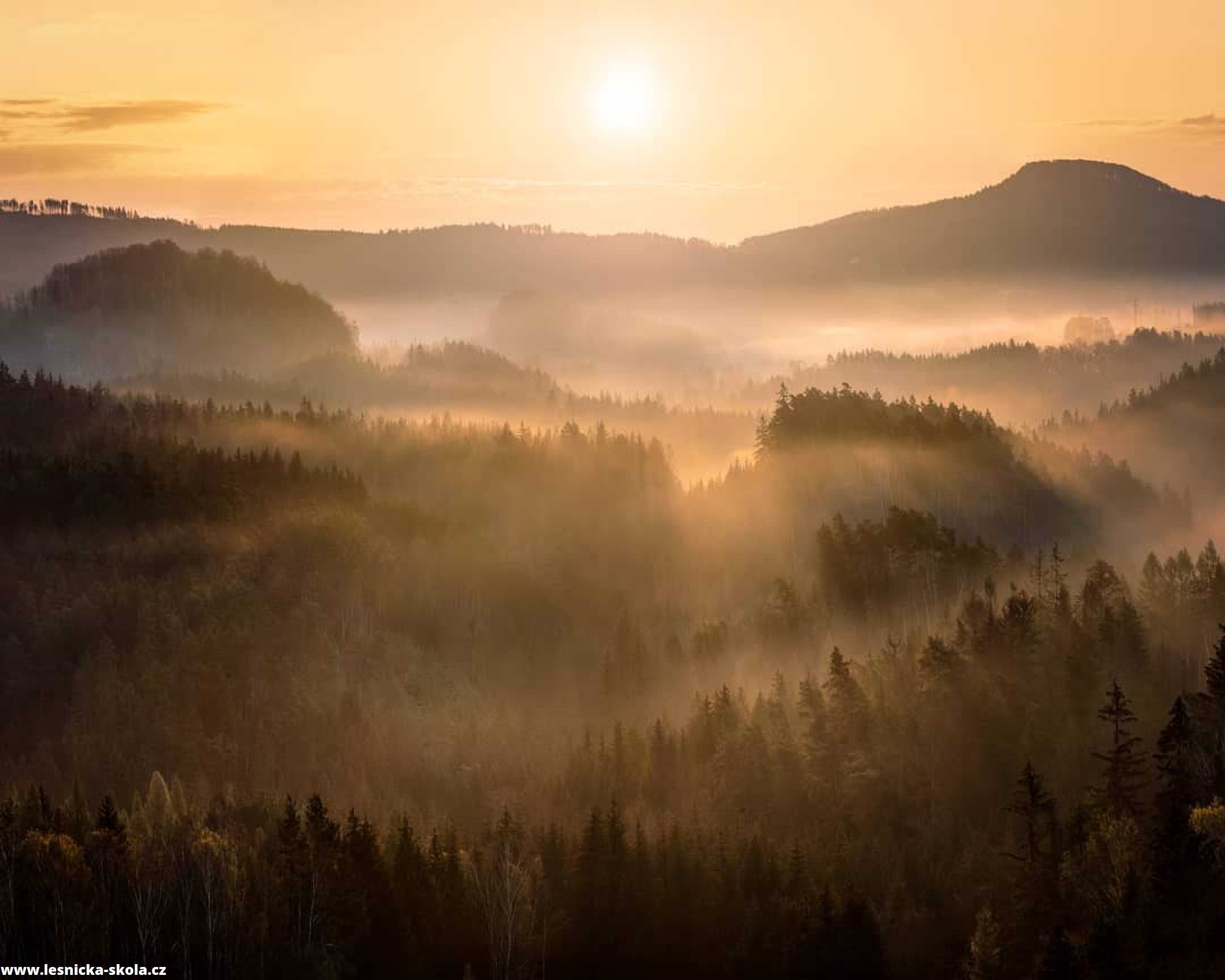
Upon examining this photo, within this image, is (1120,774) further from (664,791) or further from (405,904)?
(664,791)

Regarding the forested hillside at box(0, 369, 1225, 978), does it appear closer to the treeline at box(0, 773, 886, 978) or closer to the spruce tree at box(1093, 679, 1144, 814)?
the treeline at box(0, 773, 886, 978)

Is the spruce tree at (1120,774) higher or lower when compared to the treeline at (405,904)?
higher

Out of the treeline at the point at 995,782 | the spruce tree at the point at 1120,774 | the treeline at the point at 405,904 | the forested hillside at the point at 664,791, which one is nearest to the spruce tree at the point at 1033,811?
the treeline at the point at 995,782

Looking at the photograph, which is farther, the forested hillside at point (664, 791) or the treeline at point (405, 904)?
the forested hillside at point (664, 791)

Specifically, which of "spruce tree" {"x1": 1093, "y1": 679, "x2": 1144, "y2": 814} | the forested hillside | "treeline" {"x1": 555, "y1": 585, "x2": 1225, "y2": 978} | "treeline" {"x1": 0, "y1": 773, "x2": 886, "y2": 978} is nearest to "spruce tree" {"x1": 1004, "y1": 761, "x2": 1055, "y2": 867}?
"treeline" {"x1": 555, "y1": 585, "x2": 1225, "y2": 978}

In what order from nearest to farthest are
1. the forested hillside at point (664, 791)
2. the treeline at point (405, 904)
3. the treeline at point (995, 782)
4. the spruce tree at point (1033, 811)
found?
the treeline at point (995, 782) → the treeline at point (405, 904) → the forested hillside at point (664, 791) → the spruce tree at point (1033, 811)

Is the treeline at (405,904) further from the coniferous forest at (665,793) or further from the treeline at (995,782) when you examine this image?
the treeline at (995,782)

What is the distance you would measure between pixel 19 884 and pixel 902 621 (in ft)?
342

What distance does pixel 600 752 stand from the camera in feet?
509

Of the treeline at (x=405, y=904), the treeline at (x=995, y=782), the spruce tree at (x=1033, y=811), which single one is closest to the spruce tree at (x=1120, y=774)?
the treeline at (x=995, y=782)

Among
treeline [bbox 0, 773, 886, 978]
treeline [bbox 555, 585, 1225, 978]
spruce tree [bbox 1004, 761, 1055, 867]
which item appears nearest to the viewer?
treeline [bbox 555, 585, 1225, 978]

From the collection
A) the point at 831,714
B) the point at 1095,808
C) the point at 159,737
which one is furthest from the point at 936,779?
the point at 159,737

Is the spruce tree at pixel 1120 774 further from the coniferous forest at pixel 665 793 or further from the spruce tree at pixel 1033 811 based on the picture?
the spruce tree at pixel 1033 811

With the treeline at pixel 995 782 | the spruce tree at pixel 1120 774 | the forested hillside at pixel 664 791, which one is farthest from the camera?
the spruce tree at pixel 1120 774
